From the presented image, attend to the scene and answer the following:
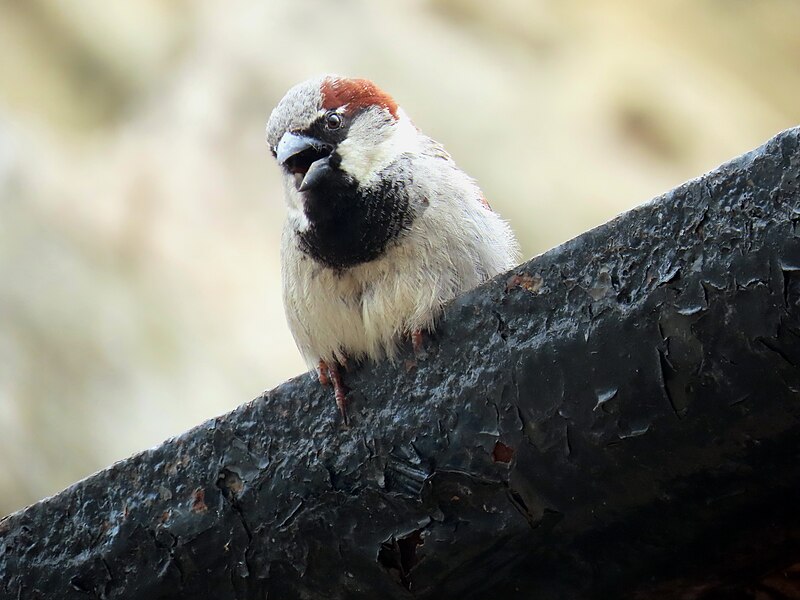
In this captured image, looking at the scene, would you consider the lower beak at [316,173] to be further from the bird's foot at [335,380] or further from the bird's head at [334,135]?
the bird's foot at [335,380]

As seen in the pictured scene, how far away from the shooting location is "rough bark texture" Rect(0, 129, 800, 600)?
0.94 metres

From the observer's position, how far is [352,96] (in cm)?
182

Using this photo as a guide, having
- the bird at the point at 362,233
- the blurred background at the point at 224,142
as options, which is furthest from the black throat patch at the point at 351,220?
the blurred background at the point at 224,142

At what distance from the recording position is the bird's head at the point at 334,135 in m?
1.64

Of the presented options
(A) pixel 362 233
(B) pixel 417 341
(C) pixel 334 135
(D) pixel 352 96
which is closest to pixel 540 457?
(B) pixel 417 341

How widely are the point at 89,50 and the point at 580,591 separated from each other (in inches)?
159

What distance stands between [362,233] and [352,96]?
0.38 meters

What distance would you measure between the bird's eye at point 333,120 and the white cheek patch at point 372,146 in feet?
0.08

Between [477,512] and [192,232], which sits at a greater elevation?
[192,232]

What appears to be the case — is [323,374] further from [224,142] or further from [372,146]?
[224,142]

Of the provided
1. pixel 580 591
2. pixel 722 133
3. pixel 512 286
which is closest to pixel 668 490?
pixel 580 591

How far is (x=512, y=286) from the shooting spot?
1136 millimetres

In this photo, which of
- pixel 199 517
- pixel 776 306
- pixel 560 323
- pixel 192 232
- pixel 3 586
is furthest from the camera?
pixel 192 232

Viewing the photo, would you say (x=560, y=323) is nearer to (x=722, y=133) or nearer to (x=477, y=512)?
(x=477, y=512)
